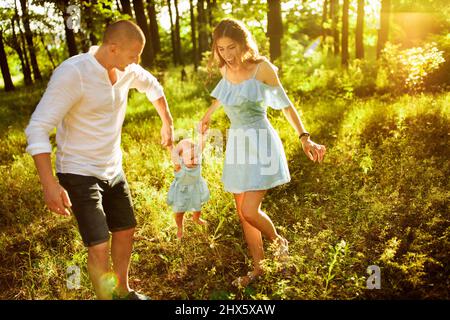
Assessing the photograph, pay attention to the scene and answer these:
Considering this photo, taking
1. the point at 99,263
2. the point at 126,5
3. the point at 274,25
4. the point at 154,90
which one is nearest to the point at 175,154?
the point at 154,90

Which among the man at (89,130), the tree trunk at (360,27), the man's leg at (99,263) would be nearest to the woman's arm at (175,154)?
the man at (89,130)

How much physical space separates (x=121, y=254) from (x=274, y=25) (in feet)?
34.5

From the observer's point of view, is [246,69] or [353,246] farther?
[353,246]

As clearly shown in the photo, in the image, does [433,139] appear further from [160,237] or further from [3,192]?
[3,192]

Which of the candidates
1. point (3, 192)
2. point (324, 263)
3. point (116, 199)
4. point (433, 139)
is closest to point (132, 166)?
point (3, 192)

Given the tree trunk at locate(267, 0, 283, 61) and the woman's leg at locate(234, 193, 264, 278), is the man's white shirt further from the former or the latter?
the tree trunk at locate(267, 0, 283, 61)

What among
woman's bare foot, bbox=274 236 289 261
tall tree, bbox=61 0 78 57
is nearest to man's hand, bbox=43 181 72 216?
woman's bare foot, bbox=274 236 289 261

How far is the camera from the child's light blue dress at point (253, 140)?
3.48 metres

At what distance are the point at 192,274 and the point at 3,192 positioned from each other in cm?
374

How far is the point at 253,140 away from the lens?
11.5 ft

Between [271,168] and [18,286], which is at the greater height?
[271,168]

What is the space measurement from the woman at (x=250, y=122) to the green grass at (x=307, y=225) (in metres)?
0.55

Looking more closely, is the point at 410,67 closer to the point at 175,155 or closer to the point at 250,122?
the point at 250,122

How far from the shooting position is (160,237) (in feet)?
15.1
